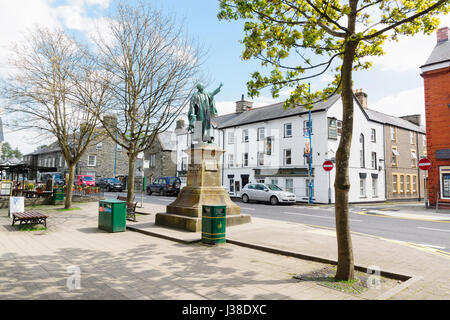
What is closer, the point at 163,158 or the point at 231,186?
the point at 231,186

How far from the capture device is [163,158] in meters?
43.0

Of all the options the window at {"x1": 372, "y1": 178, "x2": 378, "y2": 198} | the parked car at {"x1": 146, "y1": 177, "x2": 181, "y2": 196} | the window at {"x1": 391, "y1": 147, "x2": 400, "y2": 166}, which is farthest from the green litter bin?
the window at {"x1": 391, "y1": 147, "x2": 400, "y2": 166}

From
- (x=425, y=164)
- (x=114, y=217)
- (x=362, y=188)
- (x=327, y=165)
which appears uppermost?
(x=327, y=165)

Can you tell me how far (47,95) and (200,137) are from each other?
8646 millimetres

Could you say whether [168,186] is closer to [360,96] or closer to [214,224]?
[360,96]

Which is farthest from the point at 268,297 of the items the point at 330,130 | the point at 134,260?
the point at 330,130

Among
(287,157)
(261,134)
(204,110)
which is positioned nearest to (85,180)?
(261,134)

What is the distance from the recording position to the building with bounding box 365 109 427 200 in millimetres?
31402

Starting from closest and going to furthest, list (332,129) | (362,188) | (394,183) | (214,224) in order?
1. (214,224)
2. (332,129)
3. (362,188)
4. (394,183)

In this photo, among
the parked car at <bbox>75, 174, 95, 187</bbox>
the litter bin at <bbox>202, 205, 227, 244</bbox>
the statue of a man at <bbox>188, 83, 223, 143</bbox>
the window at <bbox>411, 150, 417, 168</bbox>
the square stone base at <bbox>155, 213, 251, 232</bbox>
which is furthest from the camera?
the parked car at <bbox>75, 174, 95, 187</bbox>

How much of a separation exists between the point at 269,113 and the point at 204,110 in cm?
2121

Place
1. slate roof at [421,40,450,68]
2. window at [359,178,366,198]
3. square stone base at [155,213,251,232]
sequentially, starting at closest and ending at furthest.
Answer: square stone base at [155,213,251,232] → slate roof at [421,40,450,68] → window at [359,178,366,198]

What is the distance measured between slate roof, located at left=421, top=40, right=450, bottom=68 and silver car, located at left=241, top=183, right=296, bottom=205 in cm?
1404

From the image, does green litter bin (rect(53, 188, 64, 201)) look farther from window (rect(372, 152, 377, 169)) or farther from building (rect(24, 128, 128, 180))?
window (rect(372, 152, 377, 169))
